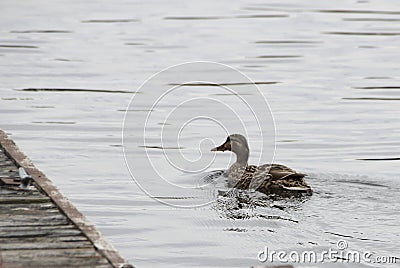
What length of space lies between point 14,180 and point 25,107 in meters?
7.24

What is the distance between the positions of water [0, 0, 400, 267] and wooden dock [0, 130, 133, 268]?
4.14 ft

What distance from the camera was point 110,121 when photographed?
47.0 ft

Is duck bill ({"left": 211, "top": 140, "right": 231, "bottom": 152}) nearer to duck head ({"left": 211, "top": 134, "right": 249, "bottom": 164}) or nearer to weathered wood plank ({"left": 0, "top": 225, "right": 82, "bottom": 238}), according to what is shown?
duck head ({"left": 211, "top": 134, "right": 249, "bottom": 164})

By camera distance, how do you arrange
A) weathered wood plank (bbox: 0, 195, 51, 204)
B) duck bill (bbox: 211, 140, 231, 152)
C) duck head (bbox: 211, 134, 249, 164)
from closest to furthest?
1. weathered wood plank (bbox: 0, 195, 51, 204)
2. duck head (bbox: 211, 134, 249, 164)
3. duck bill (bbox: 211, 140, 231, 152)

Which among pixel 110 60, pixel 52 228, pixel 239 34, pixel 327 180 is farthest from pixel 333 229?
pixel 239 34

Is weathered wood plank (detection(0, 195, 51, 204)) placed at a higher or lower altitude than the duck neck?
higher

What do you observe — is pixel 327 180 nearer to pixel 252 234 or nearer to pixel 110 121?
pixel 252 234

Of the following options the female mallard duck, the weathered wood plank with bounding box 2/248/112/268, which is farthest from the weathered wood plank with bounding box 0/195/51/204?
the female mallard duck

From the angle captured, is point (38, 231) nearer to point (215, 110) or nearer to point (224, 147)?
point (224, 147)

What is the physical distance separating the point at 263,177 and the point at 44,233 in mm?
4509

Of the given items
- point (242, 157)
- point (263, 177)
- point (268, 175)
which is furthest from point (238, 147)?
point (268, 175)

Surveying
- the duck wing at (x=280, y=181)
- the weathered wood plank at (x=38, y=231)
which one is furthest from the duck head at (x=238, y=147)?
the weathered wood plank at (x=38, y=231)

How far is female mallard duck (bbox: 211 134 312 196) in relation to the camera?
10570mm

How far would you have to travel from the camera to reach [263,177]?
1099 cm
